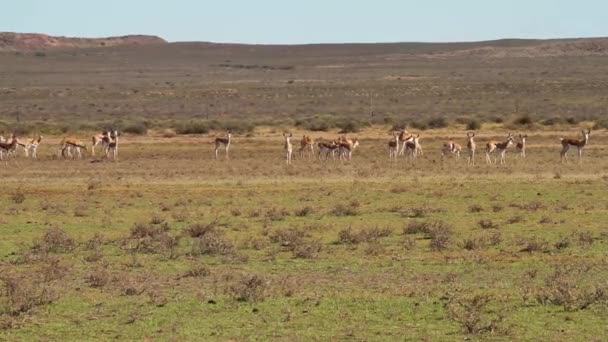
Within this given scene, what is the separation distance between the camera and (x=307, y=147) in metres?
43.3

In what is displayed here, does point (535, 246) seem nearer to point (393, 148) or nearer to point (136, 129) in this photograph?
point (393, 148)

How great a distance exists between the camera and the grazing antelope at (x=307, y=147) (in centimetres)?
4156

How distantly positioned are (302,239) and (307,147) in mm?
24406

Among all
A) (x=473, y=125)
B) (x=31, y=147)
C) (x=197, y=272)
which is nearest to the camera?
(x=197, y=272)

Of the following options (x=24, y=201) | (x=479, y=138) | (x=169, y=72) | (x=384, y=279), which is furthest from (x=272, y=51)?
(x=384, y=279)

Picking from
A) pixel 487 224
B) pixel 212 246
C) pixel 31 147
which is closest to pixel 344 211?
pixel 487 224

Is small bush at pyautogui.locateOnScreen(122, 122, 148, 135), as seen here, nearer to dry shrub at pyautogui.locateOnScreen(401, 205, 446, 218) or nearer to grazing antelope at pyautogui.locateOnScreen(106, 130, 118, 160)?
grazing antelope at pyautogui.locateOnScreen(106, 130, 118, 160)

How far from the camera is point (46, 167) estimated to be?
37.8 meters

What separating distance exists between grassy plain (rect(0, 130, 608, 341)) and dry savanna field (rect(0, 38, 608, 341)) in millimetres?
47

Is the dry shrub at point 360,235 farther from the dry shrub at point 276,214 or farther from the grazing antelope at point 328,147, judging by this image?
the grazing antelope at point 328,147

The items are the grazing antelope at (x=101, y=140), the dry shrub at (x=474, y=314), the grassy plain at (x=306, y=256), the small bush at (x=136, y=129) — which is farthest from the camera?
the small bush at (x=136, y=129)

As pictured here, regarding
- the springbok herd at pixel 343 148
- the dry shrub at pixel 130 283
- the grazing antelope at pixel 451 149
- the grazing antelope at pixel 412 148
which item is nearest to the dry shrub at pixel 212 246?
the dry shrub at pixel 130 283

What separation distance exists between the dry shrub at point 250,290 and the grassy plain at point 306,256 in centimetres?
3

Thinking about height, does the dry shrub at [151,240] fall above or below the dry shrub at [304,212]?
above
